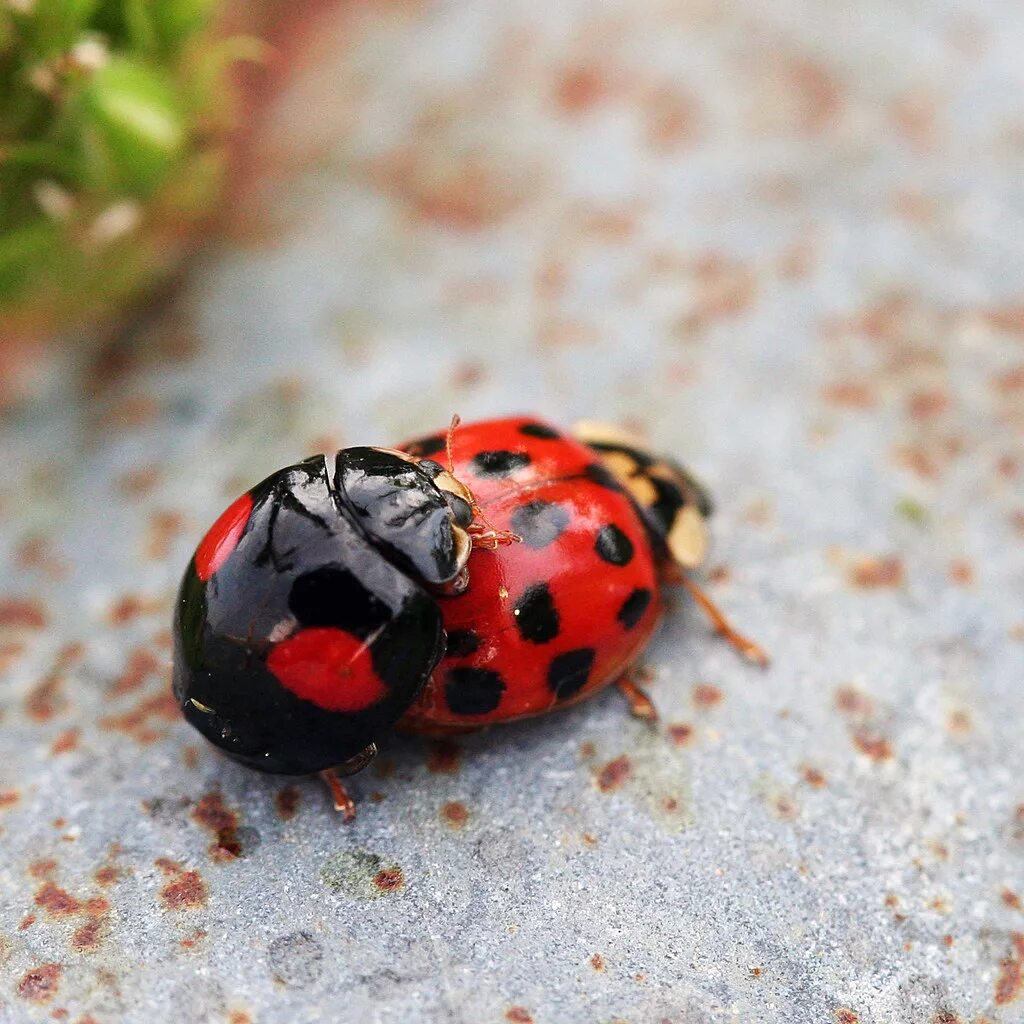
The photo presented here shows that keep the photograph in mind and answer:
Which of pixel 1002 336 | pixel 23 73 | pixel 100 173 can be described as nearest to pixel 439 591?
pixel 100 173

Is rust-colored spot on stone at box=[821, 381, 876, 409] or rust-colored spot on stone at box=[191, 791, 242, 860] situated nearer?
rust-colored spot on stone at box=[191, 791, 242, 860]

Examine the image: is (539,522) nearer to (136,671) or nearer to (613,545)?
(613,545)

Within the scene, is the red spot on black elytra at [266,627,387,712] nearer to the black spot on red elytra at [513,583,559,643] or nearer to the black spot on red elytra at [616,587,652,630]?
the black spot on red elytra at [513,583,559,643]

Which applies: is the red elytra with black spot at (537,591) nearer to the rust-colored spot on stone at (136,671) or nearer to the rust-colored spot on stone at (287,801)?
the rust-colored spot on stone at (287,801)

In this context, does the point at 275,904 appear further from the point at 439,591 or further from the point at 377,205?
the point at 377,205

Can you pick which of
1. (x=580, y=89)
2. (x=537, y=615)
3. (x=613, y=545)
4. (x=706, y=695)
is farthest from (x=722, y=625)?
(x=580, y=89)

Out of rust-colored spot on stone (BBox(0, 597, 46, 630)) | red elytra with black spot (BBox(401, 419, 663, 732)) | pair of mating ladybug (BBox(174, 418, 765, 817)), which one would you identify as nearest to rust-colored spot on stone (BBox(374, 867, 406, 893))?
pair of mating ladybug (BBox(174, 418, 765, 817))

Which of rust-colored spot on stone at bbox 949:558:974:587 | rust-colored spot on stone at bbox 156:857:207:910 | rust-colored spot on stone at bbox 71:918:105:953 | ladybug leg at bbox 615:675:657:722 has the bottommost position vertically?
rust-colored spot on stone at bbox 949:558:974:587
